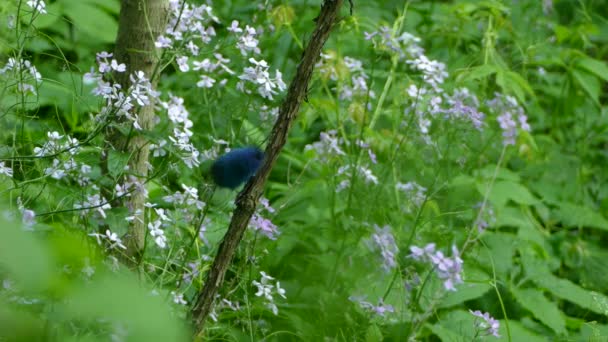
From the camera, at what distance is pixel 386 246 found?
6.81ft

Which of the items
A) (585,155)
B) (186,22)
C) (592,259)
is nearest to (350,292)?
(186,22)

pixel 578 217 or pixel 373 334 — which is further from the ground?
pixel 578 217

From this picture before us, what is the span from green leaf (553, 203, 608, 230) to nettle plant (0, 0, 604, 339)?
447 millimetres

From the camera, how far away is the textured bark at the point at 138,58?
6.30ft

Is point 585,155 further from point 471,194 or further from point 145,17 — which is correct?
point 145,17

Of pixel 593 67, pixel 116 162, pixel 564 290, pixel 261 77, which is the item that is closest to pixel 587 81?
pixel 593 67

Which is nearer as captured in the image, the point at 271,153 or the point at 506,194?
the point at 271,153

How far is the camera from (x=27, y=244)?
0.43 meters

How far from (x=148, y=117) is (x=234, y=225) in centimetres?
61

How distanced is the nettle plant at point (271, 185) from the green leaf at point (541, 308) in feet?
0.30

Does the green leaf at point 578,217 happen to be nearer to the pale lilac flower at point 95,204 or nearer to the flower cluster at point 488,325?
the flower cluster at point 488,325

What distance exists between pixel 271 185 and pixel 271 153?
1.24 meters

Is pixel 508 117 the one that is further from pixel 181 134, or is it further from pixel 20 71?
pixel 20 71

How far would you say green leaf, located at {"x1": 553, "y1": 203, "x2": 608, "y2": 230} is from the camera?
3.20 meters
